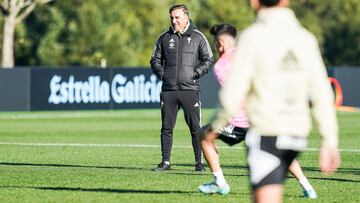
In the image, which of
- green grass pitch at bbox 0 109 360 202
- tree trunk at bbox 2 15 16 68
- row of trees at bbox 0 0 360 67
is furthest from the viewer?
row of trees at bbox 0 0 360 67

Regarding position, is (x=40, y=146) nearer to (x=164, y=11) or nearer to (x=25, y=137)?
(x=25, y=137)

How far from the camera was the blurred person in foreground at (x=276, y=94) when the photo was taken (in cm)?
677

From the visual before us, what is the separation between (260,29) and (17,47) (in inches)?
2393

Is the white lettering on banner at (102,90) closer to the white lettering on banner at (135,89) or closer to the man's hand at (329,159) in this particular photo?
the white lettering on banner at (135,89)

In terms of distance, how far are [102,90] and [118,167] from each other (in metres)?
19.4

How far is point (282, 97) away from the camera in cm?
686

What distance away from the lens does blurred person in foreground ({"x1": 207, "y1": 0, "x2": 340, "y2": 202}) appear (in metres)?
6.77

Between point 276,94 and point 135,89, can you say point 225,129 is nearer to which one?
point 276,94

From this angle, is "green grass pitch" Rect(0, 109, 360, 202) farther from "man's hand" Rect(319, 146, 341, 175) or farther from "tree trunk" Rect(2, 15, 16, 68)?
"tree trunk" Rect(2, 15, 16, 68)

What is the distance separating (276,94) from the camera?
22.5ft

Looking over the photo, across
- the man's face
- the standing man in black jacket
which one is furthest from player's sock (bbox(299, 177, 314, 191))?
the man's face

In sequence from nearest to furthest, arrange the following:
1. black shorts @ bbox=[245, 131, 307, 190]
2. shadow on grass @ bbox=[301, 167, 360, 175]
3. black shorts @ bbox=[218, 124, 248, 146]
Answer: black shorts @ bbox=[245, 131, 307, 190]
black shorts @ bbox=[218, 124, 248, 146]
shadow on grass @ bbox=[301, 167, 360, 175]

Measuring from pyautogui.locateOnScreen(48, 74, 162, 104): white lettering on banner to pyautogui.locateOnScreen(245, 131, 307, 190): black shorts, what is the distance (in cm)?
2761

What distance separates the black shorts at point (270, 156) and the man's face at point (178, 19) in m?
8.27
